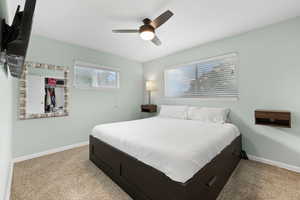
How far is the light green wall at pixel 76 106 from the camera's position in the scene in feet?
8.68

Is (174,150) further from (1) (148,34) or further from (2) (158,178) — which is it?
(1) (148,34)

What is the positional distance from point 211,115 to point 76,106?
320 centimetres

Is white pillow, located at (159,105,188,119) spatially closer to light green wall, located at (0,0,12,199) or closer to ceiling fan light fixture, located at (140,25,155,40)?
ceiling fan light fixture, located at (140,25,155,40)

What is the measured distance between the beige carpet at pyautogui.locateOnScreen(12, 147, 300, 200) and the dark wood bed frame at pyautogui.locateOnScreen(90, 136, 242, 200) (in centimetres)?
13

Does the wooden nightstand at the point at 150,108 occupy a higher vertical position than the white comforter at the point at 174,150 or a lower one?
higher

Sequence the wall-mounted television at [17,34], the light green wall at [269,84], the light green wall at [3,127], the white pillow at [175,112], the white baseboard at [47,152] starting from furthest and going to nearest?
1. the white pillow at [175,112]
2. the white baseboard at [47,152]
3. the light green wall at [269,84]
4. the light green wall at [3,127]
5. the wall-mounted television at [17,34]

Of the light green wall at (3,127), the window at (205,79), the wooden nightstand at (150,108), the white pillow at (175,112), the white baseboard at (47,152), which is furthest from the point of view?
the wooden nightstand at (150,108)

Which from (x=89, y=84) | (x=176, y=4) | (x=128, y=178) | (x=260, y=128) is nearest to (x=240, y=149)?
(x=260, y=128)

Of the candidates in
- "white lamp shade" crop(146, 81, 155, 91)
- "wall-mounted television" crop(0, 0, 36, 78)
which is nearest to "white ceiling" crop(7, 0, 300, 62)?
"wall-mounted television" crop(0, 0, 36, 78)

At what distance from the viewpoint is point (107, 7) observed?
1914 mm

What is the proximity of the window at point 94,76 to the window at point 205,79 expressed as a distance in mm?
1692

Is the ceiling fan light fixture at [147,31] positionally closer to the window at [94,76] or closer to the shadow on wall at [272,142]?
the window at [94,76]

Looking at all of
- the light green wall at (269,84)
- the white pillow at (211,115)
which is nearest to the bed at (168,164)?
the white pillow at (211,115)

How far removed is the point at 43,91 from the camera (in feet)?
8.96
